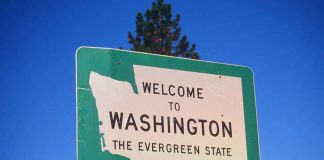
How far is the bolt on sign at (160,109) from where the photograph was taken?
87.3 inches

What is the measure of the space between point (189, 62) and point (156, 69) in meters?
0.19

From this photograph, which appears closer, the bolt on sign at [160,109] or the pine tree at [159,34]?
the bolt on sign at [160,109]

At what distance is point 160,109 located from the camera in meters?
2.40

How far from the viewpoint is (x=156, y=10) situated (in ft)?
106

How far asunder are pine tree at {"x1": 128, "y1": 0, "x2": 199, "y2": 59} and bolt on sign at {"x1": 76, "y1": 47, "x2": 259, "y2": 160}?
2700 cm

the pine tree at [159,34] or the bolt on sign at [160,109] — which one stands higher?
the pine tree at [159,34]

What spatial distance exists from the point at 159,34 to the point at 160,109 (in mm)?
28763

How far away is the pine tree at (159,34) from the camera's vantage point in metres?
30.3

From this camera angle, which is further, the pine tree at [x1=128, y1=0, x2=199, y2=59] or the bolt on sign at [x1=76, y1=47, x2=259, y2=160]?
the pine tree at [x1=128, y1=0, x2=199, y2=59]

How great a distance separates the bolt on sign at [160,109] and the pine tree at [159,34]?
1063 inches

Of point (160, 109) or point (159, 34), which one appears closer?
point (160, 109)

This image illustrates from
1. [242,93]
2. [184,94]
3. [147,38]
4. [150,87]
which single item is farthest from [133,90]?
[147,38]

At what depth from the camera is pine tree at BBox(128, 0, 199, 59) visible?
30344mm

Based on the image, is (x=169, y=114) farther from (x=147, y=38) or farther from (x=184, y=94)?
(x=147, y=38)
